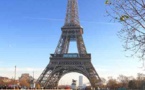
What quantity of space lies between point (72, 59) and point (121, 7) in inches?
2889

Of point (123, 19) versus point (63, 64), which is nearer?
point (123, 19)

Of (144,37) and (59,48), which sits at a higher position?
(59,48)

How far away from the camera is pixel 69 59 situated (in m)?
81.9

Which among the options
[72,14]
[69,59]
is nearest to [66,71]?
[69,59]

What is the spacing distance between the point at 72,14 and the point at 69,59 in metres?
13.9

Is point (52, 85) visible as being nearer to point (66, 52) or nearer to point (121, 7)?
point (66, 52)

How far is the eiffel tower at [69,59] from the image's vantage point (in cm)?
7881

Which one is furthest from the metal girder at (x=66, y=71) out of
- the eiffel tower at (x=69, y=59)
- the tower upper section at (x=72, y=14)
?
the tower upper section at (x=72, y=14)

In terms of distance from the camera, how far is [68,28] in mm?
83688

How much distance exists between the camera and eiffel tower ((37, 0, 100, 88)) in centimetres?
7881

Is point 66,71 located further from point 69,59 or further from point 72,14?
point 72,14

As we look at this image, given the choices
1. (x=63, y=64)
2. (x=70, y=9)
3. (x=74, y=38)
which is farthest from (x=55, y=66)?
(x=70, y=9)

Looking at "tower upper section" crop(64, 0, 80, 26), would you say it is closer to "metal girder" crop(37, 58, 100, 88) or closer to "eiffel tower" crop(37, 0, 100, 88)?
"eiffel tower" crop(37, 0, 100, 88)

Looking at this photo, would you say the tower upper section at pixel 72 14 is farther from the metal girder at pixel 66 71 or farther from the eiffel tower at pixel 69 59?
the metal girder at pixel 66 71
